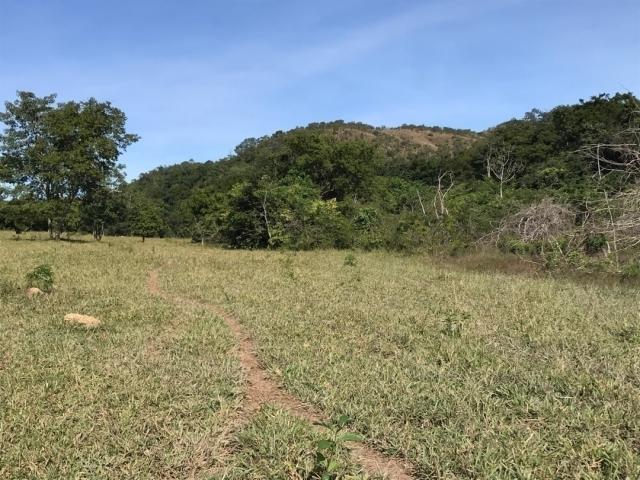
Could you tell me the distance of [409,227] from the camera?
79.8 ft

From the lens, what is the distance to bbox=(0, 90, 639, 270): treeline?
18009mm

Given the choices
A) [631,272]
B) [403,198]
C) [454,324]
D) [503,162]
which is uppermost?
[503,162]

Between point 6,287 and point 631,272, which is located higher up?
point 6,287

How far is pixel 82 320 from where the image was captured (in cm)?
744

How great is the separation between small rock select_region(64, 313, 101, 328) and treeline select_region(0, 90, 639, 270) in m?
9.53

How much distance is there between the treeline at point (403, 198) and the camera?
18009 mm

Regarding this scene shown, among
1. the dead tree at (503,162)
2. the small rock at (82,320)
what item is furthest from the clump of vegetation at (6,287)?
the dead tree at (503,162)

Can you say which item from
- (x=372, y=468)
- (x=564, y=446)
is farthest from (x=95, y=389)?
(x=564, y=446)

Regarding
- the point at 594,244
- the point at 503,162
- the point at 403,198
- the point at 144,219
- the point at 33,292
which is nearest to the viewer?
the point at 33,292

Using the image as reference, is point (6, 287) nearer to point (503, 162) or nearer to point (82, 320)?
point (82, 320)

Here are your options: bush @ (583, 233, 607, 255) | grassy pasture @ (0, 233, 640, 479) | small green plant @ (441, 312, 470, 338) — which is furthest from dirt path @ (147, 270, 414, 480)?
bush @ (583, 233, 607, 255)

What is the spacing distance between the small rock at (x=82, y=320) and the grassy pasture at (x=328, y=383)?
21 cm

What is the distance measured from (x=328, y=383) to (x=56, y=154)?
30.3 m

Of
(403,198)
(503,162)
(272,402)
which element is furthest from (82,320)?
(503,162)
